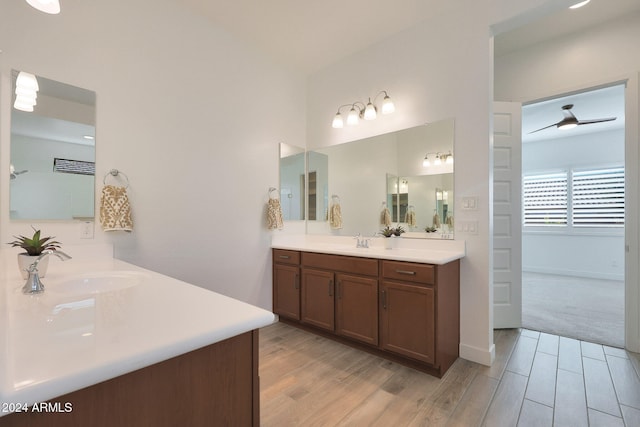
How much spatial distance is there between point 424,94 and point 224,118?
73.2 inches

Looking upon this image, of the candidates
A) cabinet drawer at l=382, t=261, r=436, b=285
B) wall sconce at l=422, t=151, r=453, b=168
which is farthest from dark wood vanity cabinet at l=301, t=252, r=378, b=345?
wall sconce at l=422, t=151, r=453, b=168

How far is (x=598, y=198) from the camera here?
5523mm

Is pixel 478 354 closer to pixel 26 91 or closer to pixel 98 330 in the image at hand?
pixel 98 330

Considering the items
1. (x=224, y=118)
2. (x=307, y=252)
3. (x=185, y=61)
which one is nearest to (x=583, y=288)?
(x=307, y=252)

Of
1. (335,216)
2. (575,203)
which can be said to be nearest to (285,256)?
(335,216)

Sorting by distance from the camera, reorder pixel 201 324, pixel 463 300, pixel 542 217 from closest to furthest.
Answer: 1. pixel 201 324
2. pixel 463 300
3. pixel 542 217

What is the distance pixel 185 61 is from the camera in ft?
8.09

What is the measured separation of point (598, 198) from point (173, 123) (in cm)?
724

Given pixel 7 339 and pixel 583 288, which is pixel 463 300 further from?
pixel 583 288

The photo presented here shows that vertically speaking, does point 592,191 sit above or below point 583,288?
above

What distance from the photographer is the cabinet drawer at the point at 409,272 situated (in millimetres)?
2025

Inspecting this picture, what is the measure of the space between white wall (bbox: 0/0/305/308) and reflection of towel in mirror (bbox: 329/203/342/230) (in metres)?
0.73

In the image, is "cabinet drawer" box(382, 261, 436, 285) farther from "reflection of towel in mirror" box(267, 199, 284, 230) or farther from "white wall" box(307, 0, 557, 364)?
"reflection of towel in mirror" box(267, 199, 284, 230)

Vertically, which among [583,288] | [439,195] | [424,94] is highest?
[424,94]
